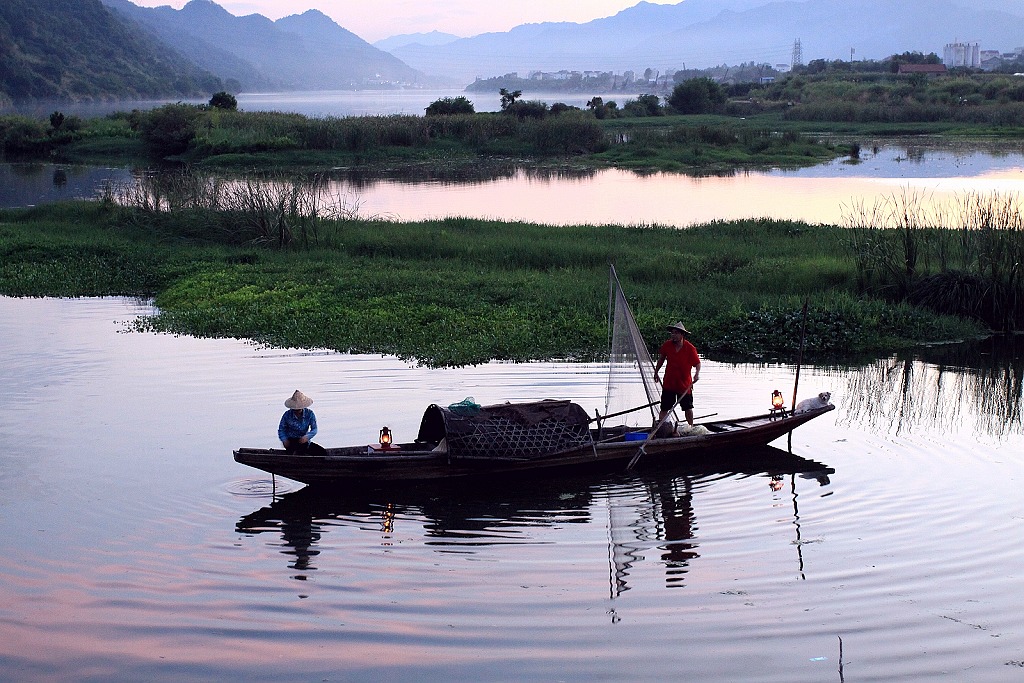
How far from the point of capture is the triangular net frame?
1327cm

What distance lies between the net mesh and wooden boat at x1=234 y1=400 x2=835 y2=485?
0.75 metres

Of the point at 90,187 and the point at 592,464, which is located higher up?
the point at 90,187

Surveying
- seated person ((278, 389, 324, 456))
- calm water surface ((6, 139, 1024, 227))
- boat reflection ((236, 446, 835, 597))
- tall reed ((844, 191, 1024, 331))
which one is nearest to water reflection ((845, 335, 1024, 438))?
tall reed ((844, 191, 1024, 331))

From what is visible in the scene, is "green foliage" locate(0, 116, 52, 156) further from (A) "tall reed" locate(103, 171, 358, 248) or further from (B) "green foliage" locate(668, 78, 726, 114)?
(B) "green foliage" locate(668, 78, 726, 114)

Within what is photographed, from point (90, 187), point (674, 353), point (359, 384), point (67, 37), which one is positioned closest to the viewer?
point (674, 353)

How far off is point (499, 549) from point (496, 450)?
1737mm

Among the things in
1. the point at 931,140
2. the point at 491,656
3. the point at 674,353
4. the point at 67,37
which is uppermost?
the point at 67,37

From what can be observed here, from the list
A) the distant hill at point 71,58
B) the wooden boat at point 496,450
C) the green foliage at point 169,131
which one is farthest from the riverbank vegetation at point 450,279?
the distant hill at point 71,58

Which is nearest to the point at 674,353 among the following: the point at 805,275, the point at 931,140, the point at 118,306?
the point at 805,275

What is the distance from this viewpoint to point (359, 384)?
16688mm

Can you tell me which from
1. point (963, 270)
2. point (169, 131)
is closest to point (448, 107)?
point (169, 131)

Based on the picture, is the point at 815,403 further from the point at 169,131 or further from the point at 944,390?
the point at 169,131

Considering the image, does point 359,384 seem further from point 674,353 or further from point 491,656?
point 491,656

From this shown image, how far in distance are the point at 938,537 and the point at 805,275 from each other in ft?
39.0
